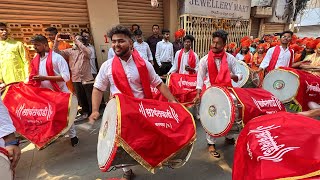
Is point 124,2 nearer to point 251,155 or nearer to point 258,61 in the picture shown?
point 258,61

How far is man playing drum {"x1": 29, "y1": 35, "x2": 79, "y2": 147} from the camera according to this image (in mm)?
3271

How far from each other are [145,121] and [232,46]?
803 centimetres

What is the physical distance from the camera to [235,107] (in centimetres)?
248

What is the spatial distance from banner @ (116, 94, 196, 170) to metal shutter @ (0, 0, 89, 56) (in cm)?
433

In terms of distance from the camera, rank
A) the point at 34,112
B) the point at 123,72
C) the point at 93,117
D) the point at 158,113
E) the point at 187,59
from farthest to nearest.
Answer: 1. the point at 187,59
2. the point at 34,112
3. the point at 123,72
4. the point at 93,117
5. the point at 158,113

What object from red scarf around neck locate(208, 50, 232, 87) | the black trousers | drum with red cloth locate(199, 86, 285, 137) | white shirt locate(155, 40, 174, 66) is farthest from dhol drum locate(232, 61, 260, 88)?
the black trousers

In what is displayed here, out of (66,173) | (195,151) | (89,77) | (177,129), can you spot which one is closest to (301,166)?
(177,129)

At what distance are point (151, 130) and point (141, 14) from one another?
5.67m

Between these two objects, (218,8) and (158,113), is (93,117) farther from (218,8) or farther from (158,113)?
(218,8)

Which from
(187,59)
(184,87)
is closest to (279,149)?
(184,87)

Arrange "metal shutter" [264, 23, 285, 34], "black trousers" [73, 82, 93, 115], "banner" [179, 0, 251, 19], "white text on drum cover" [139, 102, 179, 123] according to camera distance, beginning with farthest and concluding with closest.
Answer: "metal shutter" [264, 23, 285, 34]
"banner" [179, 0, 251, 19]
"black trousers" [73, 82, 93, 115]
"white text on drum cover" [139, 102, 179, 123]

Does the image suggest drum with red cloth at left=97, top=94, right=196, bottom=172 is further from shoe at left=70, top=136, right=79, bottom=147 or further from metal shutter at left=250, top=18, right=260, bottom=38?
metal shutter at left=250, top=18, right=260, bottom=38

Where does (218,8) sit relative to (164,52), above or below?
above

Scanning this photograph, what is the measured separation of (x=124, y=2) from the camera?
247 inches
